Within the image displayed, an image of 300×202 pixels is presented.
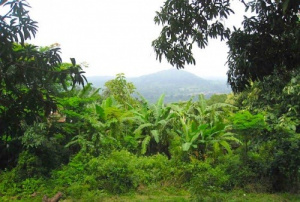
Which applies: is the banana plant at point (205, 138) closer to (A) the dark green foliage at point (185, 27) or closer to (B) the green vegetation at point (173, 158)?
(B) the green vegetation at point (173, 158)

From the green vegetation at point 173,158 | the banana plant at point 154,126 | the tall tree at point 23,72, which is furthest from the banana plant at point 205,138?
the tall tree at point 23,72

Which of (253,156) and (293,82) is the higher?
(293,82)

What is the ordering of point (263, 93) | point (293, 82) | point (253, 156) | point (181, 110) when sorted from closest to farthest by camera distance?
point (293, 82) < point (253, 156) < point (263, 93) < point (181, 110)

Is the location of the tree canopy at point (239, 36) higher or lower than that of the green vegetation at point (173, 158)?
higher

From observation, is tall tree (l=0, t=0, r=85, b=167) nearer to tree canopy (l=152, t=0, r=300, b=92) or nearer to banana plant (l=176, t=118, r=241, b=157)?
tree canopy (l=152, t=0, r=300, b=92)

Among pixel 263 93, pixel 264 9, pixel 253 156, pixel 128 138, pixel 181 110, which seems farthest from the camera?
pixel 181 110

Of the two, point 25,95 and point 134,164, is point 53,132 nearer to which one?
point 134,164

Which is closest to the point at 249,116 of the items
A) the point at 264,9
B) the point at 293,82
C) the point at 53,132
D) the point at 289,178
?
the point at 293,82

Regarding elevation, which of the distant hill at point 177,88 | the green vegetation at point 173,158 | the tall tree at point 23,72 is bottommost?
the distant hill at point 177,88

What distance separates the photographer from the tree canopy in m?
3.20

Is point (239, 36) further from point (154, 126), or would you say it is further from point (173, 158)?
point (154, 126)

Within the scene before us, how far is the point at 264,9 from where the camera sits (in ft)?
10.4

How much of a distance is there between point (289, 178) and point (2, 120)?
5.06 m

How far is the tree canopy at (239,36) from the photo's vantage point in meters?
3.20
